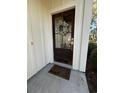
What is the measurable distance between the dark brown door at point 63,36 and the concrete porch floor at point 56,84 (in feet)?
2.92

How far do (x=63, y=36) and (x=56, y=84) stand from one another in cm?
185

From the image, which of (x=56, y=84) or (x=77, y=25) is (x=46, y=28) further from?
(x=56, y=84)

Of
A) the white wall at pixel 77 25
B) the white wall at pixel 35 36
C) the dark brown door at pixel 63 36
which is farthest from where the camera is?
the dark brown door at pixel 63 36

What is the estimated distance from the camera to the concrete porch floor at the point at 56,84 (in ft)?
6.59

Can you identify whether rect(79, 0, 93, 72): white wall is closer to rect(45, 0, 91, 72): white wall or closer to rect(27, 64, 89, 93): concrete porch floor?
rect(45, 0, 91, 72): white wall

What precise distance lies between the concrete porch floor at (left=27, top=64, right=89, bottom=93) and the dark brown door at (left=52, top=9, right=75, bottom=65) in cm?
89

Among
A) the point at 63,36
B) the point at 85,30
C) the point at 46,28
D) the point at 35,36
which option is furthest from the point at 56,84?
the point at 46,28

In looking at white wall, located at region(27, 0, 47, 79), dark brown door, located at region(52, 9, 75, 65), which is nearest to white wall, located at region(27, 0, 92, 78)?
white wall, located at region(27, 0, 47, 79)

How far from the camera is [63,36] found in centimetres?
350

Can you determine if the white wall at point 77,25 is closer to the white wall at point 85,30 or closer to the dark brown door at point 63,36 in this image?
the white wall at point 85,30

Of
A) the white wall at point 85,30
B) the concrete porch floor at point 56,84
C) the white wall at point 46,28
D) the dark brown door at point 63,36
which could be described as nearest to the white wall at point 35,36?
the white wall at point 46,28

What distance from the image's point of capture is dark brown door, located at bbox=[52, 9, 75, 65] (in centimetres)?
323

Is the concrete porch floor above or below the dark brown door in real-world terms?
below
